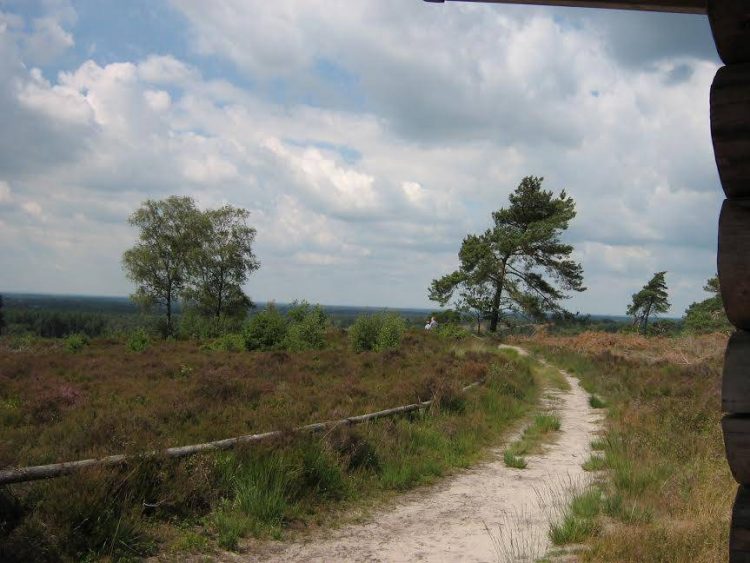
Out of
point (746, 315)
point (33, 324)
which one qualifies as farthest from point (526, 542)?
point (33, 324)

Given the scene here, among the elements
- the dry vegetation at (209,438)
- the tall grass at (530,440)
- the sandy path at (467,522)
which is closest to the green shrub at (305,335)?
the dry vegetation at (209,438)

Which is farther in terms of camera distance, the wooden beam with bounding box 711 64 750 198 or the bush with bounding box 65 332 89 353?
the bush with bounding box 65 332 89 353

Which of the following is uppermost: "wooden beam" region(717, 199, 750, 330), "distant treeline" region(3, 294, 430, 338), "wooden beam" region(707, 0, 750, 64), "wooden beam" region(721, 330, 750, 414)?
"wooden beam" region(707, 0, 750, 64)

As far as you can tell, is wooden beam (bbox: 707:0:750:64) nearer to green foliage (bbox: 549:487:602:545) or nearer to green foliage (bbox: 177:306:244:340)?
green foliage (bbox: 549:487:602:545)

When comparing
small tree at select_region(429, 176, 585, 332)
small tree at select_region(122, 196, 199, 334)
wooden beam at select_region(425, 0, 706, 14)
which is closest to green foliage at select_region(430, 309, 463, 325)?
small tree at select_region(429, 176, 585, 332)

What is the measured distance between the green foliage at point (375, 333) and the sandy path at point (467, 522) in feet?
57.5

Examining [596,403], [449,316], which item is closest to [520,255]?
[449,316]

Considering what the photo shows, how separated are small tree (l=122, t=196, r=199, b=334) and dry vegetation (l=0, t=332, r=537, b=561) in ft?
130

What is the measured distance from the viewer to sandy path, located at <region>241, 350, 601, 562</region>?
6.18 metres

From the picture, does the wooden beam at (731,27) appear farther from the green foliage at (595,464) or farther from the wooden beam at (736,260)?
the green foliage at (595,464)

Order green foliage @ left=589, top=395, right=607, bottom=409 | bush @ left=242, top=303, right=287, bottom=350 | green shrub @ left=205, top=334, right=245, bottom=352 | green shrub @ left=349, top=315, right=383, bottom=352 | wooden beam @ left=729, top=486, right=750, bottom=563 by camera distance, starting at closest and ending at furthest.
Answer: wooden beam @ left=729, top=486, right=750, bottom=563 → green foliage @ left=589, top=395, right=607, bottom=409 → green shrub @ left=349, top=315, right=383, bottom=352 → green shrub @ left=205, top=334, right=245, bottom=352 → bush @ left=242, top=303, right=287, bottom=350

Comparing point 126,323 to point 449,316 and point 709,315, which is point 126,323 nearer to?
point 449,316

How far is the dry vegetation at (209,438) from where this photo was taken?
5785 mm

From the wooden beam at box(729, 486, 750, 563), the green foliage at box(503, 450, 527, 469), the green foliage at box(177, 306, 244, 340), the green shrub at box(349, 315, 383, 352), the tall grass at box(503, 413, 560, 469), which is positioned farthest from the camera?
the green foliage at box(177, 306, 244, 340)
